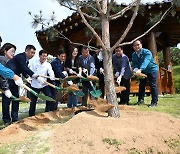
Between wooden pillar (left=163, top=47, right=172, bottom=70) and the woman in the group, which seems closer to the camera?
the woman in the group

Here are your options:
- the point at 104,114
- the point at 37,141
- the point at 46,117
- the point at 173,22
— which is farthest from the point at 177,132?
the point at 173,22

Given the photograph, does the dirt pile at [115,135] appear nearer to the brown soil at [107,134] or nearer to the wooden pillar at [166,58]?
the brown soil at [107,134]

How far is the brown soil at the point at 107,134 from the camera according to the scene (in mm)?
3090

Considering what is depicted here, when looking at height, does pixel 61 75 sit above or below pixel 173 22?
below

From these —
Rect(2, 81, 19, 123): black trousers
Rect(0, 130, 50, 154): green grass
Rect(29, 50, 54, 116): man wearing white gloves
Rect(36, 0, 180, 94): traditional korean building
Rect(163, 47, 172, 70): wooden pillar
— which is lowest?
Rect(0, 130, 50, 154): green grass

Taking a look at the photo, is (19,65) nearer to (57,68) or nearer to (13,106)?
A: (13,106)

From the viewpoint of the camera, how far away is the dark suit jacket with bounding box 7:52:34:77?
4637 millimetres

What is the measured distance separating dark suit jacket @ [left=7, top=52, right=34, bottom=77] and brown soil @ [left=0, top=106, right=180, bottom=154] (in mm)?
899

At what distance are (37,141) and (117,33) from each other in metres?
7.46

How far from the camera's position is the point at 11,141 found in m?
3.54

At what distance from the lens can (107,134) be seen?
3293 millimetres

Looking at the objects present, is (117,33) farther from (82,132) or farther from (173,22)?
(82,132)

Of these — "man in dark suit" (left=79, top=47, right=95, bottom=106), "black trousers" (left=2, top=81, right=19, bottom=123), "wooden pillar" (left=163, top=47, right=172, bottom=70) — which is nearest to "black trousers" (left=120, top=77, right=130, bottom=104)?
"man in dark suit" (left=79, top=47, right=95, bottom=106)

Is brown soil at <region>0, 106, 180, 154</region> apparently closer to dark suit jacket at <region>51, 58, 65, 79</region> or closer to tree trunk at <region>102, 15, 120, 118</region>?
tree trunk at <region>102, 15, 120, 118</region>
